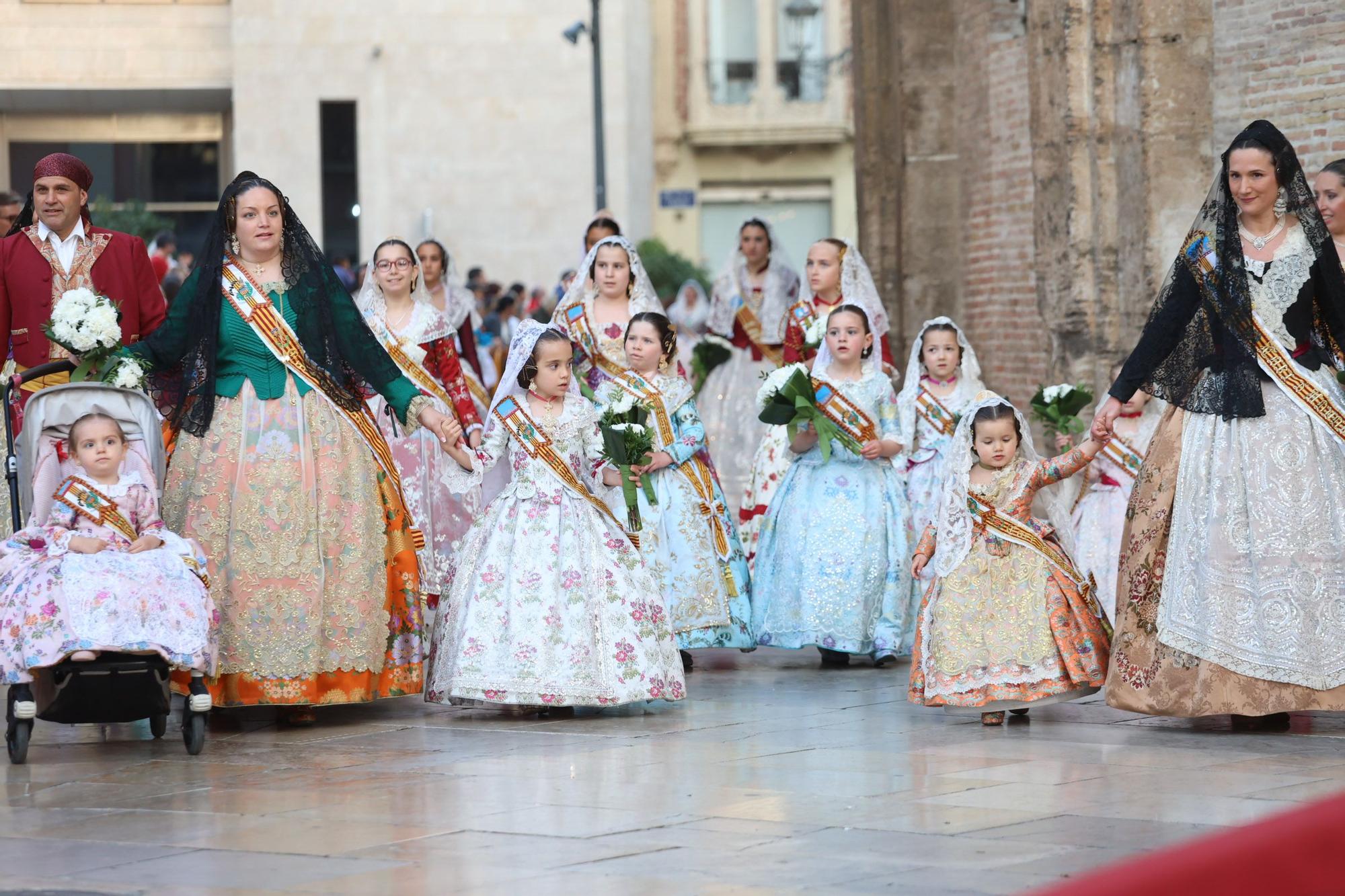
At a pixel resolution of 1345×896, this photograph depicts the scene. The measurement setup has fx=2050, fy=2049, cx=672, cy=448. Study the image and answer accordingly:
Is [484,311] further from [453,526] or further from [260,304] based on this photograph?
[260,304]

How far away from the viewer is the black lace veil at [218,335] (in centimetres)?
763

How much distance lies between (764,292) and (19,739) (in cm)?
687

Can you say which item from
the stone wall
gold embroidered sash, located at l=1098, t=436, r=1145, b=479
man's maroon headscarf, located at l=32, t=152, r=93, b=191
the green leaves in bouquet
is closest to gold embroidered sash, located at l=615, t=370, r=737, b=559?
the green leaves in bouquet

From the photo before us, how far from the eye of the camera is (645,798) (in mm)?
5977

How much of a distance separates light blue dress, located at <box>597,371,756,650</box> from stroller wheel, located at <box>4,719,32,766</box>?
311 centimetres

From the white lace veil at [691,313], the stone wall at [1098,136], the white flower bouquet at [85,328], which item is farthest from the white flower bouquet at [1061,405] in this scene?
the white lace veil at [691,313]

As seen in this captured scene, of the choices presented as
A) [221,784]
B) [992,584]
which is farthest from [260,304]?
[992,584]

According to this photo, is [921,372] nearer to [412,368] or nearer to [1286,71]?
[412,368]

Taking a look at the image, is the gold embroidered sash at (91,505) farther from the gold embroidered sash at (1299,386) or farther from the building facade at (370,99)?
the building facade at (370,99)

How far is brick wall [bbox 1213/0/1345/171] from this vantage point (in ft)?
36.4

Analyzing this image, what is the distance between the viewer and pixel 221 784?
6.38 meters

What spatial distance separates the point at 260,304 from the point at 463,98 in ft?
81.8

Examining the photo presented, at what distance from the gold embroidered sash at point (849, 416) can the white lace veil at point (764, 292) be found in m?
3.05

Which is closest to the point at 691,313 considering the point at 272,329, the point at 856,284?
the point at 856,284
